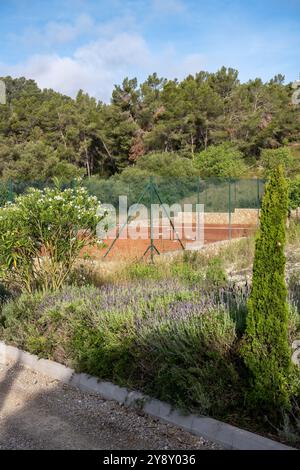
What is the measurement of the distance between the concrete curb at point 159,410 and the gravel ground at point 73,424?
0.06m

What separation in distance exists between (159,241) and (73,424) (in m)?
14.3

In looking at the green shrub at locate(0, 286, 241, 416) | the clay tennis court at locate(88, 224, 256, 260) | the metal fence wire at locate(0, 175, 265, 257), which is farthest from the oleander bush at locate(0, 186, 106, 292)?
the metal fence wire at locate(0, 175, 265, 257)

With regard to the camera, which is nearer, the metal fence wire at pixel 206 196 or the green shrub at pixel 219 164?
the metal fence wire at pixel 206 196

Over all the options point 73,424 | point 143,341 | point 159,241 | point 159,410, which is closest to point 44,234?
point 143,341

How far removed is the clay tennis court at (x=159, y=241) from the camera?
521 inches

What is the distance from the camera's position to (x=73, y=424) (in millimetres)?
4156

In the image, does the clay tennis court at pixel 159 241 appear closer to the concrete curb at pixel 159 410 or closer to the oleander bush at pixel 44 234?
the oleander bush at pixel 44 234

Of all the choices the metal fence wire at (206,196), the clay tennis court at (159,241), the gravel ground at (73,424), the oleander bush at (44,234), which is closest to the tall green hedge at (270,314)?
the gravel ground at (73,424)

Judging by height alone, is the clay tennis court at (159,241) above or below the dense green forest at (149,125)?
below

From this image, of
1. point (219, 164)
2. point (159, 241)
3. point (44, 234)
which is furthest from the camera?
point (219, 164)

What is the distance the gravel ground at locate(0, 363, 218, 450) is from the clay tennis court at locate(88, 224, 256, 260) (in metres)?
6.89

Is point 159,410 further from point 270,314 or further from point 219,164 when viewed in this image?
point 219,164

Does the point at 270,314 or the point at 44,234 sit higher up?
the point at 44,234

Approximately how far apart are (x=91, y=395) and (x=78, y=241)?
3242mm
